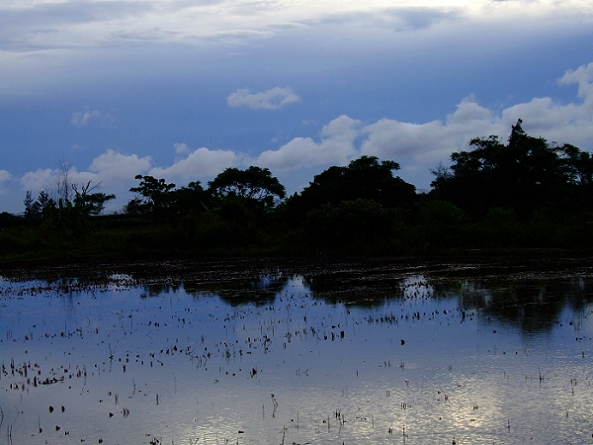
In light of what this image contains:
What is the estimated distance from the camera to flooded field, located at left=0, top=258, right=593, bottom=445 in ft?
21.2

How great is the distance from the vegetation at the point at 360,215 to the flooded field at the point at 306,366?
34.1ft

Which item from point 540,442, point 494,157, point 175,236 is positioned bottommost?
point 540,442

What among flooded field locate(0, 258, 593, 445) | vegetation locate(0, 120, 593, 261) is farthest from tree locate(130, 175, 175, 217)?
flooded field locate(0, 258, 593, 445)

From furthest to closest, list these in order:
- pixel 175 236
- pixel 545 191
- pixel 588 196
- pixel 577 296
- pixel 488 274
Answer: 1. pixel 588 196
2. pixel 545 191
3. pixel 175 236
4. pixel 488 274
5. pixel 577 296

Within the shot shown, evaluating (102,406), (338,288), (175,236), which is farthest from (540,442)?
(175,236)

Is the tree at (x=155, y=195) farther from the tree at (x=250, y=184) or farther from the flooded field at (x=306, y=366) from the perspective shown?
the flooded field at (x=306, y=366)

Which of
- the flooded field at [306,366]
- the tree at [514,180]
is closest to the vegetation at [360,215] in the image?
the tree at [514,180]

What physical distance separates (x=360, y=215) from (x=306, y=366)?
61.2 ft

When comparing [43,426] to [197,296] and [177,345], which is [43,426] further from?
[197,296]

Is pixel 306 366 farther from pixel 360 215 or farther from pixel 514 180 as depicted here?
pixel 514 180

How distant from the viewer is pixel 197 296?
52.7 feet

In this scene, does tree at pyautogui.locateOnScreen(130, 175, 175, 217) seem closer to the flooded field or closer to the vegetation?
the vegetation

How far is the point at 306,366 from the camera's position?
28.8 feet

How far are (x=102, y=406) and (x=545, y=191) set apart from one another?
33.9m
